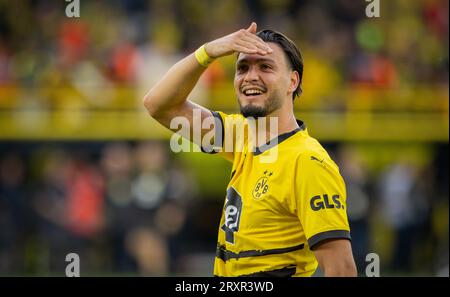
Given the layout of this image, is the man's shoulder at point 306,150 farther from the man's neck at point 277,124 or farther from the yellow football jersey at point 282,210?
the man's neck at point 277,124

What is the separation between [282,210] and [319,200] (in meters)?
0.30

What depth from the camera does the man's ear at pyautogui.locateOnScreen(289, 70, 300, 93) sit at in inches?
213

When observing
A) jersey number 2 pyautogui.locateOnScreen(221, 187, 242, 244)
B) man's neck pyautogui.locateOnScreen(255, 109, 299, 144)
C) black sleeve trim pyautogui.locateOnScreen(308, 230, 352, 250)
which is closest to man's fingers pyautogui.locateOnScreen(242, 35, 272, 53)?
man's neck pyautogui.locateOnScreen(255, 109, 299, 144)

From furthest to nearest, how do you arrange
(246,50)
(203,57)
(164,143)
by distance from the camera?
(164,143) < (203,57) < (246,50)

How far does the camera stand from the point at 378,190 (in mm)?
14148

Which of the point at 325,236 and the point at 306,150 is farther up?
the point at 306,150

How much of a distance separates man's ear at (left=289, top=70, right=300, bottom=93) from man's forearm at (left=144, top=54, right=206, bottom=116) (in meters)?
Result: 0.53

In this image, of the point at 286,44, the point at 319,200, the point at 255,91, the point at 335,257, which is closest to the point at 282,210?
the point at 319,200

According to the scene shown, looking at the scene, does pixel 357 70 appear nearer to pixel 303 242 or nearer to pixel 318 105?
pixel 318 105

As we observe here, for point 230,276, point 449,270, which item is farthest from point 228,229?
point 449,270

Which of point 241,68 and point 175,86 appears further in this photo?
point 175,86

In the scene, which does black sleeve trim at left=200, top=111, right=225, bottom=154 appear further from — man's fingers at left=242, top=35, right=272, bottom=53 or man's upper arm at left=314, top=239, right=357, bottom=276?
man's upper arm at left=314, top=239, right=357, bottom=276

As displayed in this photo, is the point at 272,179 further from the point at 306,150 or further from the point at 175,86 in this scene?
the point at 175,86

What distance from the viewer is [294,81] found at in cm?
545
